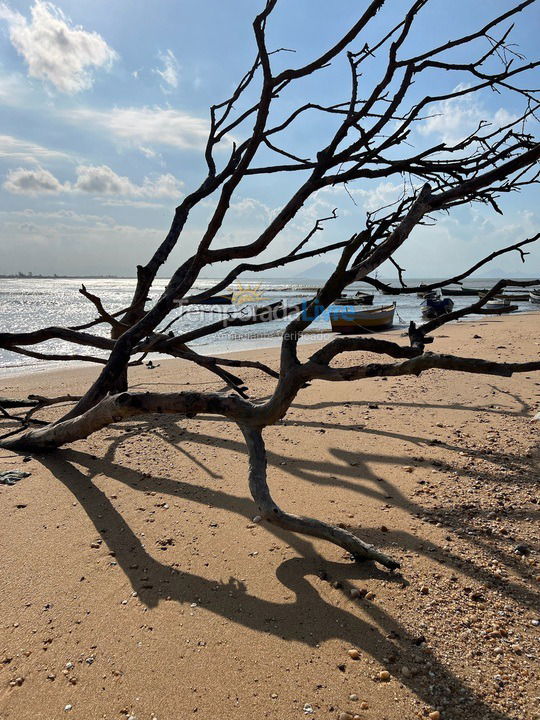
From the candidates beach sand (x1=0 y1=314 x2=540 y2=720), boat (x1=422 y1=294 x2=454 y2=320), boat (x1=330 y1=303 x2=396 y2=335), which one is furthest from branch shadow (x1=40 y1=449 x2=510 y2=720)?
boat (x1=422 y1=294 x2=454 y2=320)

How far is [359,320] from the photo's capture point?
2097 centimetres

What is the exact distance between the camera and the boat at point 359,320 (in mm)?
20672

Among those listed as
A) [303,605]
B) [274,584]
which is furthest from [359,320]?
[303,605]

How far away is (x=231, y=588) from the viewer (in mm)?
2611

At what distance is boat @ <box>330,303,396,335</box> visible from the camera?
20672 millimetres

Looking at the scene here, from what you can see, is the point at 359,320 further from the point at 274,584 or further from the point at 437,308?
the point at 274,584

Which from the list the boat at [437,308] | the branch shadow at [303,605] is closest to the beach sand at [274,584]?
the branch shadow at [303,605]

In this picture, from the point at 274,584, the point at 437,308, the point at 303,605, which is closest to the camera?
the point at 303,605

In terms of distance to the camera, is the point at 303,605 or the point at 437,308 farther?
the point at 437,308

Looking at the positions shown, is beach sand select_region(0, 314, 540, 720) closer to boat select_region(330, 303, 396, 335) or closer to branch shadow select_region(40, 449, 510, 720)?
branch shadow select_region(40, 449, 510, 720)

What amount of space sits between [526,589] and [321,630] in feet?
4.08

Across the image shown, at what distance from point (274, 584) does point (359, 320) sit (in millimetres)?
19192

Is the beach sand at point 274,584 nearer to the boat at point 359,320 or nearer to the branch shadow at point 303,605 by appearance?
the branch shadow at point 303,605

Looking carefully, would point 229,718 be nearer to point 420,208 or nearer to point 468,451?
point 420,208
